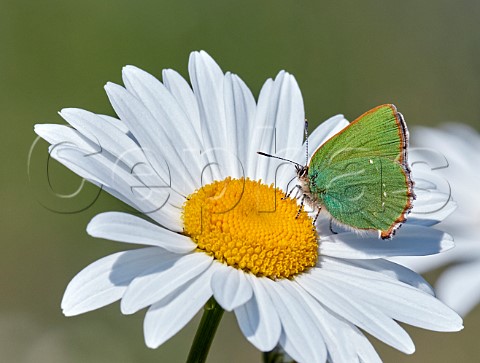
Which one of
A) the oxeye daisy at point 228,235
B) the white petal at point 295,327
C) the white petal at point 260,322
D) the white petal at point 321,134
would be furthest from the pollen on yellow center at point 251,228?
the white petal at point 321,134

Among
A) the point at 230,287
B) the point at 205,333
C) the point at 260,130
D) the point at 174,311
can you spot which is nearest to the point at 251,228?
Answer: the point at 230,287

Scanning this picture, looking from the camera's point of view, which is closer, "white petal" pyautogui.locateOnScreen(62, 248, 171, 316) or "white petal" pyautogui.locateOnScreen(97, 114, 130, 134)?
"white petal" pyautogui.locateOnScreen(62, 248, 171, 316)

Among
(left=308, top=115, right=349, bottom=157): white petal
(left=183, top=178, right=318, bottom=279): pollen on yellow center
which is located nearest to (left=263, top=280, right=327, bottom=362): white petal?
(left=183, top=178, right=318, bottom=279): pollen on yellow center

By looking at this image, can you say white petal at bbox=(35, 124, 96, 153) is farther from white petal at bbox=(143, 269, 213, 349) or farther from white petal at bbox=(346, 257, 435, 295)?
white petal at bbox=(346, 257, 435, 295)

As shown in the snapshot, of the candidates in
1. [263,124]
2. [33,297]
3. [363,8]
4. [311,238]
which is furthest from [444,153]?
[363,8]

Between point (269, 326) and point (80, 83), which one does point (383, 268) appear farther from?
point (80, 83)

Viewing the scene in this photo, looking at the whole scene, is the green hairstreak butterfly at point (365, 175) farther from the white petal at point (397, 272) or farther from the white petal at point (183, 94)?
the white petal at point (183, 94)
